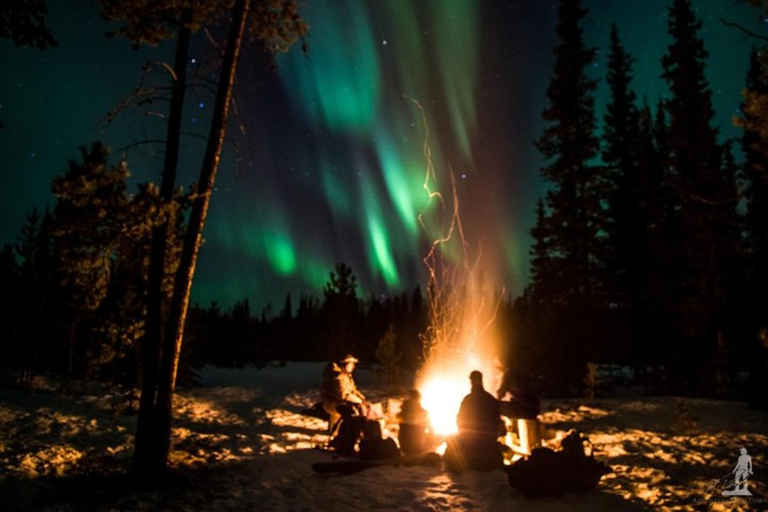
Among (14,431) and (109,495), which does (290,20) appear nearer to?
(109,495)

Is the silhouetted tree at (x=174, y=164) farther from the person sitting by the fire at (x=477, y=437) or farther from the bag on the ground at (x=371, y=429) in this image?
the person sitting by the fire at (x=477, y=437)

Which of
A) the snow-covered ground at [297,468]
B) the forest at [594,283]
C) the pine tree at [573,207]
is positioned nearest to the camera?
the snow-covered ground at [297,468]

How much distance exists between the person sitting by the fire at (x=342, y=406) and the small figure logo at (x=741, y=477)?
20.5ft

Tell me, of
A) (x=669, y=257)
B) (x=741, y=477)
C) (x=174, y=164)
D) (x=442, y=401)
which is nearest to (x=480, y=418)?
(x=741, y=477)

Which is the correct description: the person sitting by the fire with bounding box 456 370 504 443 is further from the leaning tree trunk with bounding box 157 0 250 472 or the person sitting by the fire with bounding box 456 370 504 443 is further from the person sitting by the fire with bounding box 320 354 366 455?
the leaning tree trunk with bounding box 157 0 250 472

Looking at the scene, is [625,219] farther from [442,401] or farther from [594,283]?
[442,401]

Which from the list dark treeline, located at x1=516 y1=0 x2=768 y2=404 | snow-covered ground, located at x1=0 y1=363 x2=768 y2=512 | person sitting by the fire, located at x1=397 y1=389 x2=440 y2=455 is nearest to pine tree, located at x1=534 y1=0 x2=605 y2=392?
dark treeline, located at x1=516 y1=0 x2=768 y2=404

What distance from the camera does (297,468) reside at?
8539 millimetres

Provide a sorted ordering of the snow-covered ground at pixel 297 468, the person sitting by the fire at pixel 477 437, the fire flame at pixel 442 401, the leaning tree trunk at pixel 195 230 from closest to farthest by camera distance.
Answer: the snow-covered ground at pixel 297 468
the leaning tree trunk at pixel 195 230
the person sitting by the fire at pixel 477 437
the fire flame at pixel 442 401

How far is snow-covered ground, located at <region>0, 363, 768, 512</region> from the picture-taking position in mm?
6391

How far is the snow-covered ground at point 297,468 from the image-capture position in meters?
6.39

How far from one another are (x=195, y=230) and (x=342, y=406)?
4.78 m

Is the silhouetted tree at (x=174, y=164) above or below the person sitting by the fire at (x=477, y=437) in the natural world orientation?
above

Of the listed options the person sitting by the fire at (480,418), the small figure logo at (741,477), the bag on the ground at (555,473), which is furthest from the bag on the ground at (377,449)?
the small figure logo at (741,477)
